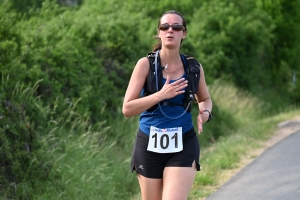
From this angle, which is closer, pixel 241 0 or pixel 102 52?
pixel 102 52

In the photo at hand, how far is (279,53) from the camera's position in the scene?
26094mm

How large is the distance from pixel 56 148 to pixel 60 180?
1.80 ft

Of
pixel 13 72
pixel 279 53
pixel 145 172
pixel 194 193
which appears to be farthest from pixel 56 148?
pixel 279 53

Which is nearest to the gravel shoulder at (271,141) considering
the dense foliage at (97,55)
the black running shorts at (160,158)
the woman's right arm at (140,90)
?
the dense foliage at (97,55)

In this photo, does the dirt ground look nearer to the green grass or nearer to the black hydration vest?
the green grass

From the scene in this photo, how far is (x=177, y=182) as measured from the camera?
5219mm

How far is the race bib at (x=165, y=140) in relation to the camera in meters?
5.29

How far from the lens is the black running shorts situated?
17.6 feet

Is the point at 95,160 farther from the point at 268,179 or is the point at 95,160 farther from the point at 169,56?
the point at 169,56

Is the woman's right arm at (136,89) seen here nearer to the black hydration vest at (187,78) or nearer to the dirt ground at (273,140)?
the black hydration vest at (187,78)

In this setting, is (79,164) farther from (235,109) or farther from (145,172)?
(235,109)

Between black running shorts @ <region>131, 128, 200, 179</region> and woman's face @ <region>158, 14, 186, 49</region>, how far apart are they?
0.70 meters

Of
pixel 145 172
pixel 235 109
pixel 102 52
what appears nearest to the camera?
pixel 145 172

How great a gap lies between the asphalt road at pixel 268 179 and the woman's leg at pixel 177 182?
3049mm
